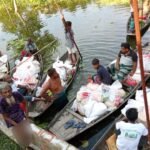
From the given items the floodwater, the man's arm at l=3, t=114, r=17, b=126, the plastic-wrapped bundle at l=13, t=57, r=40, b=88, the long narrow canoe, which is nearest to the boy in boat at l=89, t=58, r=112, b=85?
the long narrow canoe

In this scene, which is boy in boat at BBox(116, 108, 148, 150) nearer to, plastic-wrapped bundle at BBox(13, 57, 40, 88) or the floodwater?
the floodwater

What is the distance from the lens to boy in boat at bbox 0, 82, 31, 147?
5775mm

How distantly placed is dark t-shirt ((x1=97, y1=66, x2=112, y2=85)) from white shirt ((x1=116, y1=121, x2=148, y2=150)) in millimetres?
2799

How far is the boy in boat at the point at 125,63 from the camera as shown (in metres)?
8.05

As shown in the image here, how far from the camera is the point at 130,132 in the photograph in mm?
5246

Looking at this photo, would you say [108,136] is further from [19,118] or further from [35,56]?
[35,56]

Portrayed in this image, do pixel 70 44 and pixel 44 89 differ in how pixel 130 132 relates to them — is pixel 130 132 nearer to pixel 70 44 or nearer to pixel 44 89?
pixel 44 89

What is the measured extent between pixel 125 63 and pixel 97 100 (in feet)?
4.76

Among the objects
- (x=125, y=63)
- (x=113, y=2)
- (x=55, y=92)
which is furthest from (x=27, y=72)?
(x=113, y=2)

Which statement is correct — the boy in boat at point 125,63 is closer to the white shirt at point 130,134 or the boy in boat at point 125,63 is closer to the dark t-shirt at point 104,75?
the dark t-shirt at point 104,75

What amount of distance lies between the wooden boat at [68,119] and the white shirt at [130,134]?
1.79 meters

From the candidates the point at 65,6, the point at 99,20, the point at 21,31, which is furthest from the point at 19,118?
the point at 65,6

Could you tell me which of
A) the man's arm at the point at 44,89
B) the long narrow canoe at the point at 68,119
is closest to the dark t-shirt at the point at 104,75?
the long narrow canoe at the point at 68,119

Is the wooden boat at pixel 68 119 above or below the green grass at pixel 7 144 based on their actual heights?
above
